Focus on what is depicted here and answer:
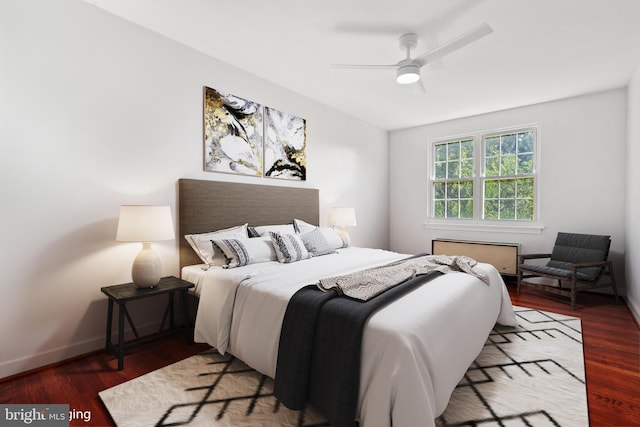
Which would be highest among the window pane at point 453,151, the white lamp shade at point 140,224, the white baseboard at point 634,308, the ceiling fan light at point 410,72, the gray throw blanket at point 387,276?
the ceiling fan light at point 410,72

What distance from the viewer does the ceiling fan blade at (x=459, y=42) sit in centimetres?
204

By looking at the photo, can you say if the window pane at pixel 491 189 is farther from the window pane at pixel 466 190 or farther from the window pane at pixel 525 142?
the window pane at pixel 525 142

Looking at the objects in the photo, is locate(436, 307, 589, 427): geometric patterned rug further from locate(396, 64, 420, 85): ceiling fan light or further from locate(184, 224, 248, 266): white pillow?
locate(396, 64, 420, 85): ceiling fan light

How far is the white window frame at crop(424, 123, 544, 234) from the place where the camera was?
4.54 metres

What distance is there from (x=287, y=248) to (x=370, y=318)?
4.91 ft

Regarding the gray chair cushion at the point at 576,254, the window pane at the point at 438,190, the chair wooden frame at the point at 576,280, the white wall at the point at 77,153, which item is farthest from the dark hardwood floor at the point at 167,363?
the window pane at the point at 438,190

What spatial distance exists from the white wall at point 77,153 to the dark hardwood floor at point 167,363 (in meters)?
0.21

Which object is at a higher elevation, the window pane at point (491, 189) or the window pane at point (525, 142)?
the window pane at point (525, 142)

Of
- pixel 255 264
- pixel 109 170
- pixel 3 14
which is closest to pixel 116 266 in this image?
pixel 109 170

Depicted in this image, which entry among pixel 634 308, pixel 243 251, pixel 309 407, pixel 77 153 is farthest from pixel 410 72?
pixel 634 308

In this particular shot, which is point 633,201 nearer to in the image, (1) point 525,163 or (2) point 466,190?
(1) point 525,163

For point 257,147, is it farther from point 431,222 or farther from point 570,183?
point 570,183

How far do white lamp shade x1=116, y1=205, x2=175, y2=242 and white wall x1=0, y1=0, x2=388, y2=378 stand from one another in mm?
323

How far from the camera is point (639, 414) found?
169cm
